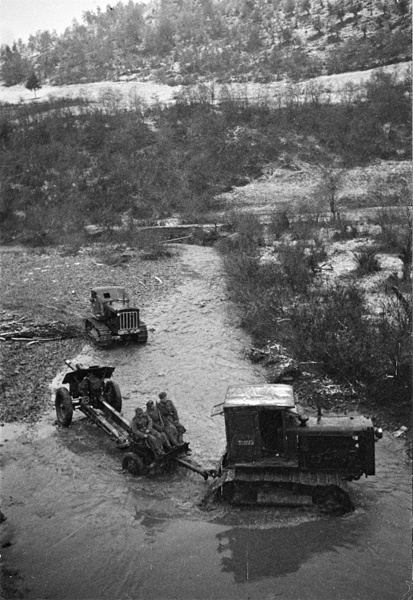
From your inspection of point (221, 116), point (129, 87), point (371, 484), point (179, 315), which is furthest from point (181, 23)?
point (371, 484)

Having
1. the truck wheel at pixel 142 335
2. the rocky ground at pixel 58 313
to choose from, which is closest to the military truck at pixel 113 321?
the truck wheel at pixel 142 335

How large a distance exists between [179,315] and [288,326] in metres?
6.17

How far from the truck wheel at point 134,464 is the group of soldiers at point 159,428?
377 mm

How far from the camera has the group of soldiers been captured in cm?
1220

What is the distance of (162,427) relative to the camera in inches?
494

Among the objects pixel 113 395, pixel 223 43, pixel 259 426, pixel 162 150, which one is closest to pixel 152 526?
pixel 259 426

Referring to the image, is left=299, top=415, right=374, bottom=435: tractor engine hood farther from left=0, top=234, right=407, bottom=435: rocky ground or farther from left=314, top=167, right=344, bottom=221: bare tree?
left=314, top=167, right=344, bottom=221: bare tree

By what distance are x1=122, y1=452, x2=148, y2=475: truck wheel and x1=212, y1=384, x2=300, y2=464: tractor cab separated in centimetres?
221

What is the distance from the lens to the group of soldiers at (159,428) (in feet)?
40.0

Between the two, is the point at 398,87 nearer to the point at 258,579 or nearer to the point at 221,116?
the point at 221,116

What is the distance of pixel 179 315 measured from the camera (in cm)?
2450

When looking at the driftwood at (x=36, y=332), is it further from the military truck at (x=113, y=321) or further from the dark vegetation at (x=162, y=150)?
the dark vegetation at (x=162, y=150)

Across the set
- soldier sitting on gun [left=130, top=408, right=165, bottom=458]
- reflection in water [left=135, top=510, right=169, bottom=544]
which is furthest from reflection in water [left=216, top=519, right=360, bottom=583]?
soldier sitting on gun [left=130, top=408, right=165, bottom=458]

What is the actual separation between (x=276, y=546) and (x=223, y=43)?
88.8 meters
